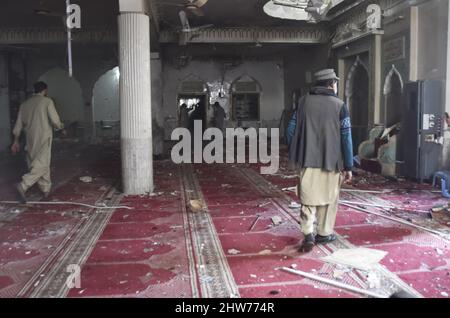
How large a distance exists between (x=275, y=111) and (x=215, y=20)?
7161mm

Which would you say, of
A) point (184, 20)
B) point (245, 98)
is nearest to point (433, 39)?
point (184, 20)

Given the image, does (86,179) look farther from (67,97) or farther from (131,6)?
(67,97)

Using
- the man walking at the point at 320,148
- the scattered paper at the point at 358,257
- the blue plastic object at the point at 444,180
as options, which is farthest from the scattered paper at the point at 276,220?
the blue plastic object at the point at 444,180

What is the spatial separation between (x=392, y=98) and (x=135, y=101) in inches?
197

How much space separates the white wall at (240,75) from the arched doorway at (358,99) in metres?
6.41

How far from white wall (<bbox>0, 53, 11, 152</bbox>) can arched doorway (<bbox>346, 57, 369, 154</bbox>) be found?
9.94 meters

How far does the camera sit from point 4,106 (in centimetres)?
1336

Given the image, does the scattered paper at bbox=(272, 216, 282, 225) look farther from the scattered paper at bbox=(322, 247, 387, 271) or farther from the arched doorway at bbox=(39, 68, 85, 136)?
the arched doorway at bbox=(39, 68, 85, 136)

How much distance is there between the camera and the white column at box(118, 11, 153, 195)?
21.3 ft

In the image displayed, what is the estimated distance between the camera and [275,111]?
16938mm

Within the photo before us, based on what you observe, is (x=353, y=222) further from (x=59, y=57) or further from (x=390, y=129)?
(x=59, y=57)

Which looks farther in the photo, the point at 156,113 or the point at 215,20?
the point at 156,113

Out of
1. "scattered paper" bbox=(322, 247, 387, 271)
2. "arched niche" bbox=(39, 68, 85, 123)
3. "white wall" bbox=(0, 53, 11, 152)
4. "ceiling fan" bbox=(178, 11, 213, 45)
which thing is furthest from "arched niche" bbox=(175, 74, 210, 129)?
"scattered paper" bbox=(322, 247, 387, 271)
